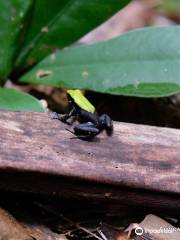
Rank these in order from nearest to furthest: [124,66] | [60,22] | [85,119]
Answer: [85,119]
[124,66]
[60,22]

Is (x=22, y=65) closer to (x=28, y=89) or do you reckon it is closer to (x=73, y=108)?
(x=28, y=89)

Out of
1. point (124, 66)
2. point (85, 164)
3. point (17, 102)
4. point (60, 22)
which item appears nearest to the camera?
point (85, 164)

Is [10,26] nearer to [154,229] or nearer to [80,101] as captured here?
[80,101]

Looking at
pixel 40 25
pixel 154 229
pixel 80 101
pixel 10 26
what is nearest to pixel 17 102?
pixel 80 101

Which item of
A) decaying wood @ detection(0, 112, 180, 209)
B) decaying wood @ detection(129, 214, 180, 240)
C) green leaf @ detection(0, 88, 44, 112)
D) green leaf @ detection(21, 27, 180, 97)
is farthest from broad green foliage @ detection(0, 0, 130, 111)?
decaying wood @ detection(129, 214, 180, 240)

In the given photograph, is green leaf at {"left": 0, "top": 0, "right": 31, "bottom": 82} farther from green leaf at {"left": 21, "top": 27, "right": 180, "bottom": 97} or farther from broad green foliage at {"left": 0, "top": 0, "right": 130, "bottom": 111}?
green leaf at {"left": 21, "top": 27, "right": 180, "bottom": 97}

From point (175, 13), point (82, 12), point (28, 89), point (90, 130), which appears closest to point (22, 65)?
point (28, 89)
